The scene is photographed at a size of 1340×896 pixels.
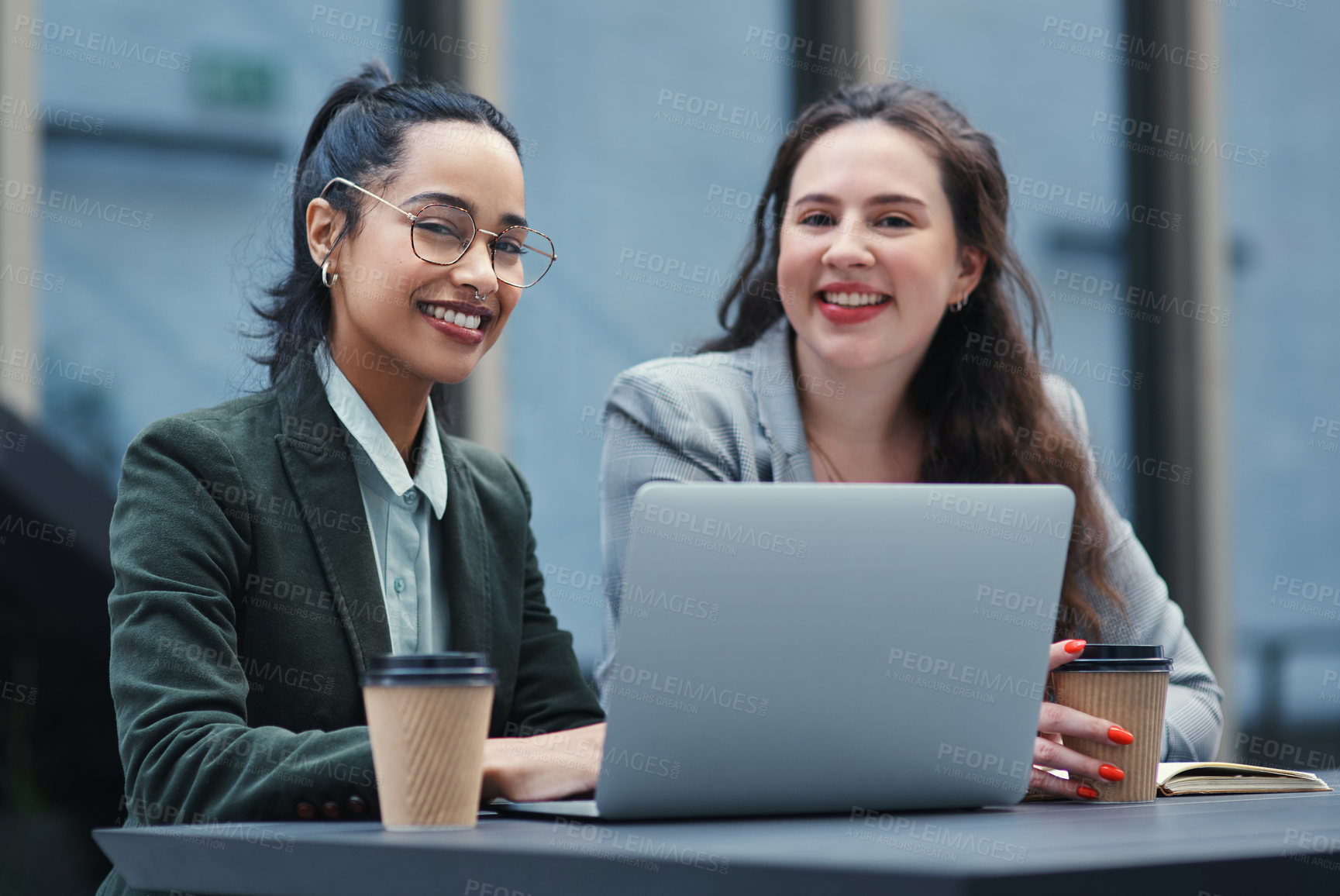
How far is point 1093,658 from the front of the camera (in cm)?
113

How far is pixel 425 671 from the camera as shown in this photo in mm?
888

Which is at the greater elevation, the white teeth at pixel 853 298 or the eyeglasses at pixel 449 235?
the white teeth at pixel 853 298

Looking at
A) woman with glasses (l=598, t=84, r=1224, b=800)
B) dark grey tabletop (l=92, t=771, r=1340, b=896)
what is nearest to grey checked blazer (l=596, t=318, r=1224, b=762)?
woman with glasses (l=598, t=84, r=1224, b=800)

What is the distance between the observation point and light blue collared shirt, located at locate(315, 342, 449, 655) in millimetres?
1447

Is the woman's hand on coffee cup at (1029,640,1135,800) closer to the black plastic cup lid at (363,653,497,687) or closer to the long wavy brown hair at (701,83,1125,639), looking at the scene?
the black plastic cup lid at (363,653,497,687)

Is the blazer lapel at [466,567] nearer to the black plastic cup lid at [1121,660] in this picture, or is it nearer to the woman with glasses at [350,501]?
the woman with glasses at [350,501]

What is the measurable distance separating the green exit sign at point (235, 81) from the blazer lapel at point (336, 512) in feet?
5.91

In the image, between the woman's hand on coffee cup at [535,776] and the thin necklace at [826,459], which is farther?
the thin necklace at [826,459]

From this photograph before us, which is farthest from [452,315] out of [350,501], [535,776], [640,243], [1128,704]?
[640,243]

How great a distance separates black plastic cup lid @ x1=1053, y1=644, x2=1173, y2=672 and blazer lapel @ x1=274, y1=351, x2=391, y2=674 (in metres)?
0.71

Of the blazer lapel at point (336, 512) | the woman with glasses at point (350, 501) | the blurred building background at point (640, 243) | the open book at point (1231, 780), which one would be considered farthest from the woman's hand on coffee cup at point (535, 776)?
the blurred building background at point (640, 243)

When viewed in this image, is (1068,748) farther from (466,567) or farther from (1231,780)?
(466,567)

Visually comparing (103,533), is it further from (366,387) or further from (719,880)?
(719,880)

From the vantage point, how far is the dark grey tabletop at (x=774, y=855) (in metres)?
0.65
